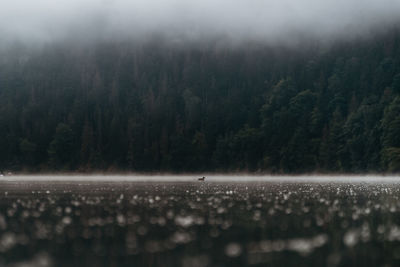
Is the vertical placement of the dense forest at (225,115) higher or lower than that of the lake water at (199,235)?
higher

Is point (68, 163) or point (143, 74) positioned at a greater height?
point (143, 74)

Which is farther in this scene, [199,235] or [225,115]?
[225,115]

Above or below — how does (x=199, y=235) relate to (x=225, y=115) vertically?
below

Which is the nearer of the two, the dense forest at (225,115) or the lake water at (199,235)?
the lake water at (199,235)

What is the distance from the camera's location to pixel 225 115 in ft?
546

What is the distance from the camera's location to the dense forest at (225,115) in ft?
451

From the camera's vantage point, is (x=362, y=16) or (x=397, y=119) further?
(x=362, y=16)

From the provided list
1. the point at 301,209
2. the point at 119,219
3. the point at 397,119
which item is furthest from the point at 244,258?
the point at 397,119

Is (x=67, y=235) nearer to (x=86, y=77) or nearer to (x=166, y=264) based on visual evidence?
(x=166, y=264)

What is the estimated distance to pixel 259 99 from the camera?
6609 inches

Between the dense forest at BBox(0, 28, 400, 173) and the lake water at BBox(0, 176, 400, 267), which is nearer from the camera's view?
the lake water at BBox(0, 176, 400, 267)

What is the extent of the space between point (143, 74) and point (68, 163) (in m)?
45.4

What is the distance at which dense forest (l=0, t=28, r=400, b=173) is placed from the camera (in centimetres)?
13750

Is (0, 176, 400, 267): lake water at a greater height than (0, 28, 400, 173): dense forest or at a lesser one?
lesser
